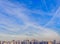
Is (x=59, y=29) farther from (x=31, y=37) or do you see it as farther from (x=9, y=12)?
(x=9, y=12)

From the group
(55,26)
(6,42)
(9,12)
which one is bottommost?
(6,42)

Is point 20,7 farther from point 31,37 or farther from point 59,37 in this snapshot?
point 59,37

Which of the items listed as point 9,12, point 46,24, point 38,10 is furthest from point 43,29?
point 9,12

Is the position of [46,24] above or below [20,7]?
below

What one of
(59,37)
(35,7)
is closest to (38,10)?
(35,7)
